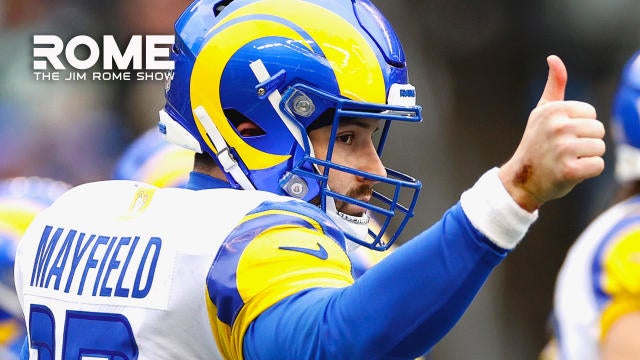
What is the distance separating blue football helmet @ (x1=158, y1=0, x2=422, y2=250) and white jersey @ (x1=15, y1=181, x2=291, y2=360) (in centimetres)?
21

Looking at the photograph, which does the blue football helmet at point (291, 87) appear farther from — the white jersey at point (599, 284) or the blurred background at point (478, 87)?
the blurred background at point (478, 87)

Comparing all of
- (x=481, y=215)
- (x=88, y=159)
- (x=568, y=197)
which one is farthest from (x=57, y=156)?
(x=481, y=215)

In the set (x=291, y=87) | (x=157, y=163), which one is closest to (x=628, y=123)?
(x=291, y=87)

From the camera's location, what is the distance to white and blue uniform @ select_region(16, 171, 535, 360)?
Answer: 194 cm

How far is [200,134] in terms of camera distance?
2.75 metres

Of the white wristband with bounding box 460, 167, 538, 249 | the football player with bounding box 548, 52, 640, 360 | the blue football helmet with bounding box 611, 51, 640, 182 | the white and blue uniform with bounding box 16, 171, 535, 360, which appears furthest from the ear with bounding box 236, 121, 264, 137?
the blue football helmet with bounding box 611, 51, 640, 182

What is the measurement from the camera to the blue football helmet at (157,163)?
5.16 m

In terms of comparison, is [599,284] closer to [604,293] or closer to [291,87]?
[604,293]

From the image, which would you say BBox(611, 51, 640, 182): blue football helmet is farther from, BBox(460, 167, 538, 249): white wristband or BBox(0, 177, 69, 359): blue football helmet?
BBox(0, 177, 69, 359): blue football helmet

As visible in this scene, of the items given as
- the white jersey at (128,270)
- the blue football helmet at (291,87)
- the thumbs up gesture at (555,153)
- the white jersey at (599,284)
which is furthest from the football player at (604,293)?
the thumbs up gesture at (555,153)

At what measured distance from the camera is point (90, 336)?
2.40 m

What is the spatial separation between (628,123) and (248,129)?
1.51 meters

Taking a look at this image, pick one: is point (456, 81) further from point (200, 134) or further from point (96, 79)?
point (200, 134)

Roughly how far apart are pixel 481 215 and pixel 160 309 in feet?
2.16
